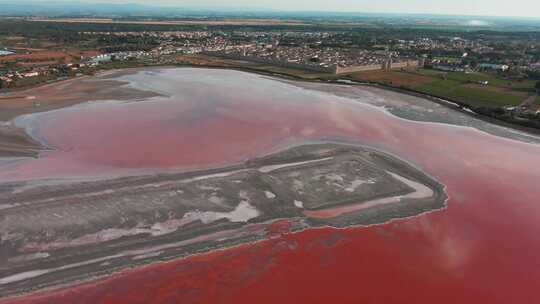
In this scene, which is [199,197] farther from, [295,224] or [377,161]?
[377,161]

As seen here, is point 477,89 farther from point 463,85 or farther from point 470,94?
point 470,94

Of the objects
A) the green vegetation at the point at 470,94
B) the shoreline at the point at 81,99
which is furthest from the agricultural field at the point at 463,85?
the shoreline at the point at 81,99

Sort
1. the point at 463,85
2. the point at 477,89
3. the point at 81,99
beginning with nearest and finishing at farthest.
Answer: the point at 81,99, the point at 477,89, the point at 463,85

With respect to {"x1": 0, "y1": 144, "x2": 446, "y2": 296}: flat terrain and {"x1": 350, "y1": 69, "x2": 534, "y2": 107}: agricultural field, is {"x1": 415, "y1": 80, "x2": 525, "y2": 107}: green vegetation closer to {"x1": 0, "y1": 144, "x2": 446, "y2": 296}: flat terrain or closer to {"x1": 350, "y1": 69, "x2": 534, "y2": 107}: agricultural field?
{"x1": 350, "y1": 69, "x2": 534, "y2": 107}: agricultural field

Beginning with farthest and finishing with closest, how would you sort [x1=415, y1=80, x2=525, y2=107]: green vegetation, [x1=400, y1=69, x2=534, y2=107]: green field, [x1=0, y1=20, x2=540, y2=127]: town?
1. [x1=0, y1=20, x2=540, y2=127]: town
2. [x1=400, y1=69, x2=534, y2=107]: green field
3. [x1=415, y1=80, x2=525, y2=107]: green vegetation

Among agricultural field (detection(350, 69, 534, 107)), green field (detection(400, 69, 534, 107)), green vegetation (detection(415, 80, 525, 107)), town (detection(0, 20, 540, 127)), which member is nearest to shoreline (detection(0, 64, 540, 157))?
town (detection(0, 20, 540, 127))

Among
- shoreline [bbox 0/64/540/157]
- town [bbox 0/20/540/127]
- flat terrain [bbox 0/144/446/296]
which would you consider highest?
town [bbox 0/20/540/127]

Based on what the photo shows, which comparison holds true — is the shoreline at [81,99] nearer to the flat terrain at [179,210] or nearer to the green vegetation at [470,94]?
the green vegetation at [470,94]

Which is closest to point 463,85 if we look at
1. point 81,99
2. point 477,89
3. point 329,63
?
point 477,89

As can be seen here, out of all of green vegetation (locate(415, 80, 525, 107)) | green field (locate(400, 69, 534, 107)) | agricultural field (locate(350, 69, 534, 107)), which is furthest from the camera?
agricultural field (locate(350, 69, 534, 107))

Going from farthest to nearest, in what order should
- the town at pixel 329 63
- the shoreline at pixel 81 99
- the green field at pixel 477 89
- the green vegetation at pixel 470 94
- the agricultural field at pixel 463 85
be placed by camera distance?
the town at pixel 329 63
the agricultural field at pixel 463 85
the green field at pixel 477 89
the green vegetation at pixel 470 94
the shoreline at pixel 81 99

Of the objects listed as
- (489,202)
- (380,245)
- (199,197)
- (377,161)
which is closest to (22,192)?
(199,197)

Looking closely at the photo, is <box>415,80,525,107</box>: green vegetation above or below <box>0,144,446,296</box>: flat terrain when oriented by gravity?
above

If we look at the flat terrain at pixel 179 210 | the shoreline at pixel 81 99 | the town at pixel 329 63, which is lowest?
the flat terrain at pixel 179 210
